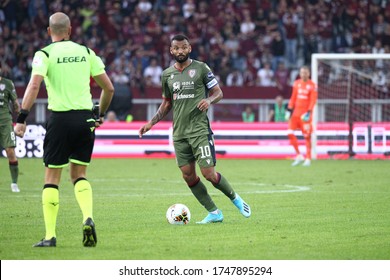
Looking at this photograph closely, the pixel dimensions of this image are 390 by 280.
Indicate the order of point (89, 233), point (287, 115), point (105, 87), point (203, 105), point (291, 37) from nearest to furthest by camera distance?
1. point (89, 233)
2. point (105, 87)
3. point (203, 105)
4. point (287, 115)
5. point (291, 37)

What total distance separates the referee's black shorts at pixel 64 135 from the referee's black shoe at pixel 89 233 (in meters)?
0.68

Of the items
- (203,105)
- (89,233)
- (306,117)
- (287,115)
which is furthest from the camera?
(287,115)

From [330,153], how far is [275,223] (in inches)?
593

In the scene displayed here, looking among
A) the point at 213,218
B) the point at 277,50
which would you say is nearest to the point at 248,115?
the point at 277,50

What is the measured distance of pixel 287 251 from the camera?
30.7ft

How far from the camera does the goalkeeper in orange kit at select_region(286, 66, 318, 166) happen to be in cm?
2409

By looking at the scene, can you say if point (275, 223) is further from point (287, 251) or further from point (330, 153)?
point (330, 153)

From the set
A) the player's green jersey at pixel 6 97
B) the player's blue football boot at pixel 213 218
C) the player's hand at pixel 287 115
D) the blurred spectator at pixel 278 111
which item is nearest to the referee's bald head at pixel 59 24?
the player's blue football boot at pixel 213 218

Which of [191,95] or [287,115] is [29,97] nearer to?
[191,95]

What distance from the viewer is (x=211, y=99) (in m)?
11.7

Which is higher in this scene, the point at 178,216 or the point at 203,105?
the point at 203,105

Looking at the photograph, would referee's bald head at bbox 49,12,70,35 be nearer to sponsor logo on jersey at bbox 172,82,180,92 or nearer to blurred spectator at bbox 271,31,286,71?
sponsor logo on jersey at bbox 172,82,180,92

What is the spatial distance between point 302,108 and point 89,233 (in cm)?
1550
